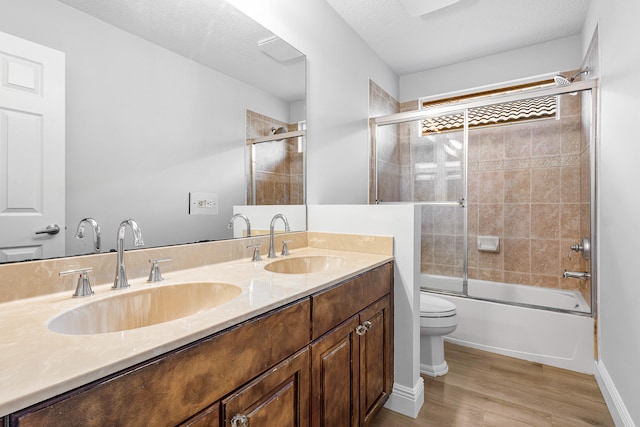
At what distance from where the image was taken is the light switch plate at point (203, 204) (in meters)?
1.42

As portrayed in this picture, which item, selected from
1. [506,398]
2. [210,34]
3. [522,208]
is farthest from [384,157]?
[506,398]

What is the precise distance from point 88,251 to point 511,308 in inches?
102

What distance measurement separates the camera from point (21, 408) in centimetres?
46

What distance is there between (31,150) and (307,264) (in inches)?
48.0

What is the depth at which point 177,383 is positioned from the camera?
664 millimetres

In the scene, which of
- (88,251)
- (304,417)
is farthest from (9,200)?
(304,417)

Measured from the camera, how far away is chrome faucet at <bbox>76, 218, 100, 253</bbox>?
106cm

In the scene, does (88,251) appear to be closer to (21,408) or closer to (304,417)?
(21,408)

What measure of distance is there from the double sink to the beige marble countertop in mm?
28

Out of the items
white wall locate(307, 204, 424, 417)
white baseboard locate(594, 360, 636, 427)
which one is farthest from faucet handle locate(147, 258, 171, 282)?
white baseboard locate(594, 360, 636, 427)

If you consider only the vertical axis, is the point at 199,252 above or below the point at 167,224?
below

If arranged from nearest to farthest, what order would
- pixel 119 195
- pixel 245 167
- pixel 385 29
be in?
pixel 119 195, pixel 245 167, pixel 385 29

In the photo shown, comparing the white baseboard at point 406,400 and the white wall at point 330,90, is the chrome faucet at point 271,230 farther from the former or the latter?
the white baseboard at point 406,400

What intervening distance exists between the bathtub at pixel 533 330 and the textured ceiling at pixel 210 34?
2052 mm
